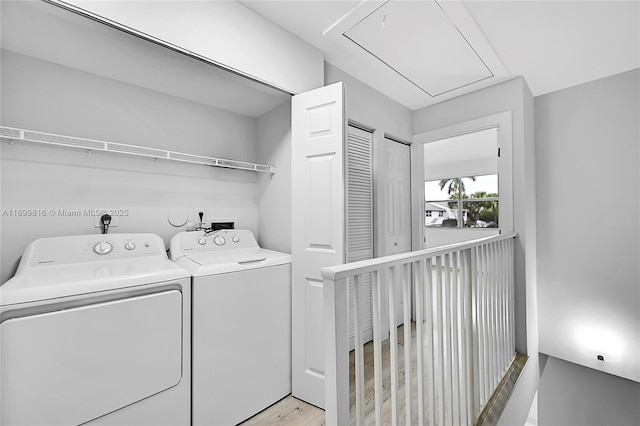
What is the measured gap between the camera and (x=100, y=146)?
1.76 meters

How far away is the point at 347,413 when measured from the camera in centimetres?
92

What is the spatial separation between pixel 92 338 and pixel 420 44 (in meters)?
2.73

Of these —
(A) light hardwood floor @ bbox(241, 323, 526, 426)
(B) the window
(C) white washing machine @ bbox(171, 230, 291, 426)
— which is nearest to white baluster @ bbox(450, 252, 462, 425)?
(A) light hardwood floor @ bbox(241, 323, 526, 426)

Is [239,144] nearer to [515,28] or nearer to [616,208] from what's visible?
[515,28]

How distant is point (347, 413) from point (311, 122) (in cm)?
167

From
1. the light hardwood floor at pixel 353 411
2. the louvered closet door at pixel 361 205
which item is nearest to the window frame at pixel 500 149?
the louvered closet door at pixel 361 205

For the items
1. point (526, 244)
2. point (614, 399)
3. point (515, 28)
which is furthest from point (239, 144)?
point (614, 399)

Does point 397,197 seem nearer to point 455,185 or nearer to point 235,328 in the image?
point 235,328

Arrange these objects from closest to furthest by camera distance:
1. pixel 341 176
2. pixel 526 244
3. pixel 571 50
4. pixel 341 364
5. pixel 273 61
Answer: pixel 341 364
pixel 341 176
pixel 273 61
pixel 571 50
pixel 526 244

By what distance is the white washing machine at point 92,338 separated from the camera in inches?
41.9

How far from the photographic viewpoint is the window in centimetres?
553

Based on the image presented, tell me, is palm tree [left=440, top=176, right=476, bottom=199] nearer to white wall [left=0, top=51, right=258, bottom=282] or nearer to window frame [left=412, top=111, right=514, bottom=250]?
window frame [left=412, top=111, right=514, bottom=250]

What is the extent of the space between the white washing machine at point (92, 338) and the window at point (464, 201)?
514 centimetres

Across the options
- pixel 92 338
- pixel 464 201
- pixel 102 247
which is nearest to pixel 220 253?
pixel 102 247
